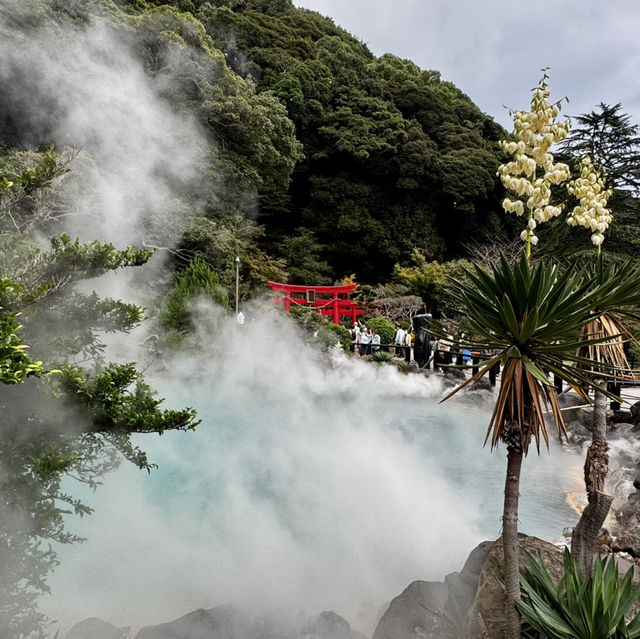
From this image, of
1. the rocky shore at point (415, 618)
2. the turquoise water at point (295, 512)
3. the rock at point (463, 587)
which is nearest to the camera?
the rocky shore at point (415, 618)

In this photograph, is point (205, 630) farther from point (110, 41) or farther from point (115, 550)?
point (110, 41)

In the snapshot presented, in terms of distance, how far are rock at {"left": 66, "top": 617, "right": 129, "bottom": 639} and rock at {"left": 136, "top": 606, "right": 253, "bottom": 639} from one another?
21 cm

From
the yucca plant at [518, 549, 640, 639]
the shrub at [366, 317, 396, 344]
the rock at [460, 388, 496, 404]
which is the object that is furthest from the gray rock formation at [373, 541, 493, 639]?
the shrub at [366, 317, 396, 344]

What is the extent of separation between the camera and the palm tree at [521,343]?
2.47 metres

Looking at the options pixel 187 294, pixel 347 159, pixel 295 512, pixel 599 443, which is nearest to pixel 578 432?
pixel 295 512

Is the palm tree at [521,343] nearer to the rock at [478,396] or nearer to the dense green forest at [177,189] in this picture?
the dense green forest at [177,189]

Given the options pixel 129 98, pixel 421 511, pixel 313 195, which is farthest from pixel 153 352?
pixel 313 195

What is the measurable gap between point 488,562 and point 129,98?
16254mm

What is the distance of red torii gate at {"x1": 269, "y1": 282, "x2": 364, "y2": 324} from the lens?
18.7m

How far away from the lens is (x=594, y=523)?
310 cm

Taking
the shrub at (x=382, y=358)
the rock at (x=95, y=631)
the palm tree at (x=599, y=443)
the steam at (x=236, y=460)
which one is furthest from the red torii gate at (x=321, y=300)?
the palm tree at (x=599, y=443)

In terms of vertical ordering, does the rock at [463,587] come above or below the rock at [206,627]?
above

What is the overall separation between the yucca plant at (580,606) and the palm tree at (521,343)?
20 cm

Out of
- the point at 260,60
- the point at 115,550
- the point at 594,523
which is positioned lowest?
the point at 115,550
